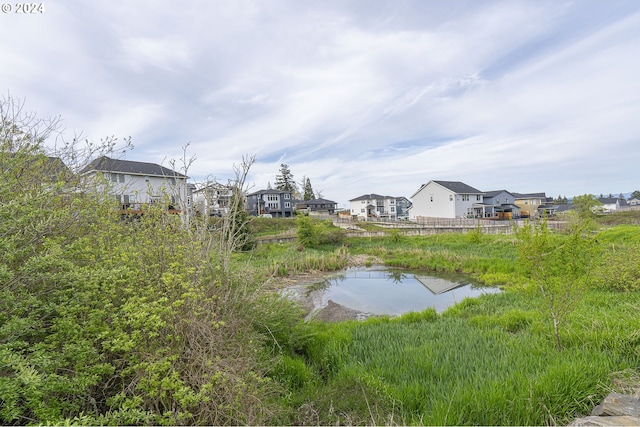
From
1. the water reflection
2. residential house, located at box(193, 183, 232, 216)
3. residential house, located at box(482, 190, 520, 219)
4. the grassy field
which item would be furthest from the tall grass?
residential house, located at box(482, 190, 520, 219)

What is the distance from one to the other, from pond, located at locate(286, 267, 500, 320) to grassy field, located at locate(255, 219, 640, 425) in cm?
294

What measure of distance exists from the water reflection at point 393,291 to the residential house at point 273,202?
3609cm

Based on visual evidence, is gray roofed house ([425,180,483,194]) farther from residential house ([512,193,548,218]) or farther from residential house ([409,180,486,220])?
residential house ([512,193,548,218])

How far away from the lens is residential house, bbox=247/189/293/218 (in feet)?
167

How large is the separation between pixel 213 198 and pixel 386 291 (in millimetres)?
9529

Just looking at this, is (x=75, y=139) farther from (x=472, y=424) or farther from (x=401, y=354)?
(x=472, y=424)

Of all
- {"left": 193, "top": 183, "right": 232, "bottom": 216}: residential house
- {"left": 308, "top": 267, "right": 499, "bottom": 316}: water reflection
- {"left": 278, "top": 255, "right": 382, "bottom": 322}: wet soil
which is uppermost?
{"left": 193, "top": 183, "right": 232, "bottom": 216}: residential house

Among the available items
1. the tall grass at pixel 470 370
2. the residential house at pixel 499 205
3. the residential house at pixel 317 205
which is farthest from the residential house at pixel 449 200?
the tall grass at pixel 470 370

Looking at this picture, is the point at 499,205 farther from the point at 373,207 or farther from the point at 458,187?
the point at 373,207

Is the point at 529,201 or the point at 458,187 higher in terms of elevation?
the point at 458,187

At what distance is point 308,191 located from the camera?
219ft

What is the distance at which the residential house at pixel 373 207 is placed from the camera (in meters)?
54.5

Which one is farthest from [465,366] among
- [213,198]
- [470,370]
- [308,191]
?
[308,191]

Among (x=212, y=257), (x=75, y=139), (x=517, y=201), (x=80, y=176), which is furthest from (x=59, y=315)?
(x=517, y=201)
